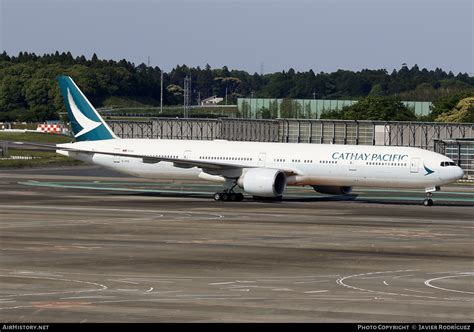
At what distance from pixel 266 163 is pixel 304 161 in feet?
8.85

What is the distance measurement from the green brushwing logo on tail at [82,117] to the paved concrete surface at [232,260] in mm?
7929

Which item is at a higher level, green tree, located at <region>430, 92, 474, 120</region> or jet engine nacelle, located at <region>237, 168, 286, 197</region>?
green tree, located at <region>430, 92, 474, 120</region>

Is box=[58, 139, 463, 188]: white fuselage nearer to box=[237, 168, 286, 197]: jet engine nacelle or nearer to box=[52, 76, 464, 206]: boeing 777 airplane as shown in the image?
box=[52, 76, 464, 206]: boeing 777 airplane

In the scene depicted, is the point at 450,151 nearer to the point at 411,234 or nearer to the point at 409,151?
the point at 409,151

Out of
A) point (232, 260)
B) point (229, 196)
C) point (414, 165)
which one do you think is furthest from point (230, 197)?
point (232, 260)

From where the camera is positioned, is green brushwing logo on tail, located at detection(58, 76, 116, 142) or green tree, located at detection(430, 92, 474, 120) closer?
green brushwing logo on tail, located at detection(58, 76, 116, 142)

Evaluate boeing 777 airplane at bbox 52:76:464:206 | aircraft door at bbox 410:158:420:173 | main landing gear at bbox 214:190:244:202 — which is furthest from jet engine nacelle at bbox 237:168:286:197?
aircraft door at bbox 410:158:420:173

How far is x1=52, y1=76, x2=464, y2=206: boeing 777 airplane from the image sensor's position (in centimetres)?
6688

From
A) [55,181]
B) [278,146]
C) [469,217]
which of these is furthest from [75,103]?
[469,217]

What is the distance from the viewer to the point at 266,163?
70000mm

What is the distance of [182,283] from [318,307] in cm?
578

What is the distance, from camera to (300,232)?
48.2 metres

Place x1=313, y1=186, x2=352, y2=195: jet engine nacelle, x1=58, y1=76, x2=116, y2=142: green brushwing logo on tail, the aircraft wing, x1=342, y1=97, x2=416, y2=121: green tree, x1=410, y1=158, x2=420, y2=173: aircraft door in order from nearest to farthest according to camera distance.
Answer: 1. x1=410, y1=158, x2=420, y2=173: aircraft door
2. the aircraft wing
3. x1=313, y1=186, x2=352, y2=195: jet engine nacelle
4. x1=58, y1=76, x2=116, y2=142: green brushwing logo on tail
5. x1=342, y1=97, x2=416, y2=121: green tree

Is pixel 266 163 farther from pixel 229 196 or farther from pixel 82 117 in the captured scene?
pixel 82 117
